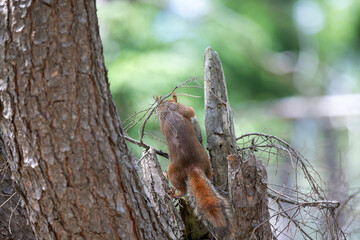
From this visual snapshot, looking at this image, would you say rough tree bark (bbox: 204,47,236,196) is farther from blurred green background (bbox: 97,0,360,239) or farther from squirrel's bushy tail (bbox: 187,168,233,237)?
blurred green background (bbox: 97,0,360,239)

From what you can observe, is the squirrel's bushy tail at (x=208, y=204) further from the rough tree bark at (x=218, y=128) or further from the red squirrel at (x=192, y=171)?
the rough tree bark at (x=218, y=128)

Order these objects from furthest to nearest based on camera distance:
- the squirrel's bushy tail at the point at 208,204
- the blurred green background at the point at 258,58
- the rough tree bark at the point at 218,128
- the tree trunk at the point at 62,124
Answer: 1. the blurred green background at the point at 258,58
2. the rough tree bark at the point at 218,128
3. the squirrel's bushy tail at the point at 208,204
4. the tree trunk at the point at 62,124

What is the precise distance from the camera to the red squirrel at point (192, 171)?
208 cm

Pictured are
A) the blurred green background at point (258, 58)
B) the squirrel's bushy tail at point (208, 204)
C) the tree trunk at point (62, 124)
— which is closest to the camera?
the tree trunk at point (62, 124)

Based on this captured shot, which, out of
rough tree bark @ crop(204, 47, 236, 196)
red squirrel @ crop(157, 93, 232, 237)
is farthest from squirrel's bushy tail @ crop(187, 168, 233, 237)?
rough tree bark @ crop(204, 47, 236, 196)

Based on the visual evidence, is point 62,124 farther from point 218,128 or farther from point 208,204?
point 218,128

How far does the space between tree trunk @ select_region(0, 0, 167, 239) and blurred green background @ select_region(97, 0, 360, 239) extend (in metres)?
4.02

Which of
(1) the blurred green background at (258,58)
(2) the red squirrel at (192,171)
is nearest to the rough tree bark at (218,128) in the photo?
(2) the red squirrel at (192,171)

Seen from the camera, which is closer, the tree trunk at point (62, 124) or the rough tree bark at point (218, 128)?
the tree trunk at point (62, 124)

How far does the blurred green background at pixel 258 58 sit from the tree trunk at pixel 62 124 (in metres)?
4.02

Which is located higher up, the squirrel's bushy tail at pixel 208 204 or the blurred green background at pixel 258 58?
the blurred green background at pixel 258 58

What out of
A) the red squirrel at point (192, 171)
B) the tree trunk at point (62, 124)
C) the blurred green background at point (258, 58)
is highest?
the blurred green background at point (258, 58)

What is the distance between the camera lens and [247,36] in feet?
27.6

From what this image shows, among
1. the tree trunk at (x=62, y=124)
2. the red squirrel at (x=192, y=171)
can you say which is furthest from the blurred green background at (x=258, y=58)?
the tree trunk at (x=62, y=124)
